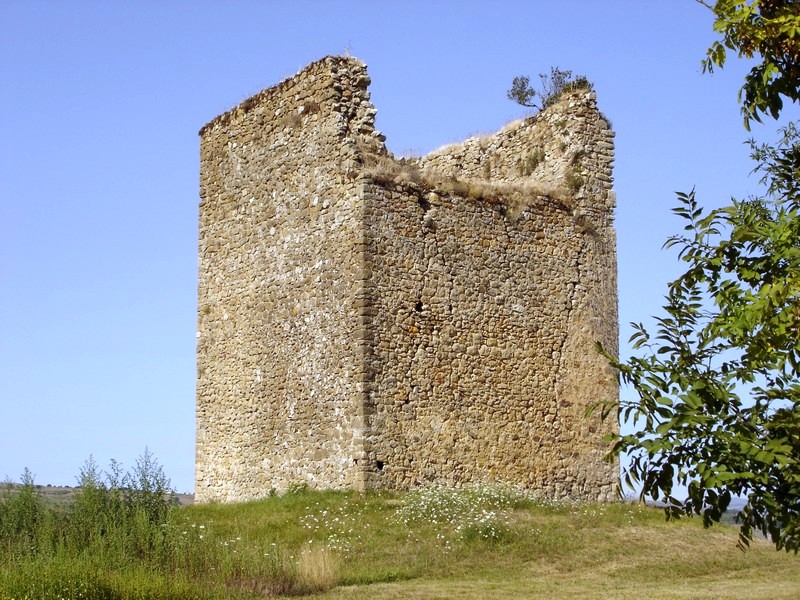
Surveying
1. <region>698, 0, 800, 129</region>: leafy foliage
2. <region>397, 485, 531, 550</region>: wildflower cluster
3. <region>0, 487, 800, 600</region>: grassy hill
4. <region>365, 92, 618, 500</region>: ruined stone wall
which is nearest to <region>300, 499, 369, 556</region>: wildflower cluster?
<region>0, 487, 800, 600</region>: grassy hill

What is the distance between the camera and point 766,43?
6883mm

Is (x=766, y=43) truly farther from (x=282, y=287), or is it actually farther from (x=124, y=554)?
(x=282, y=287)

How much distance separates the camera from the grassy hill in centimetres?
1055

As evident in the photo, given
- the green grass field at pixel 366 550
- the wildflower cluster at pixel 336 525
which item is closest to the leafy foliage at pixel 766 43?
the green grass field at pixel 366 550

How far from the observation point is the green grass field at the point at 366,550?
10.5 metres

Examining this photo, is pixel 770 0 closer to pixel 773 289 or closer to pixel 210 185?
pixel 773 289

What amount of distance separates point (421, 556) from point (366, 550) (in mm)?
771

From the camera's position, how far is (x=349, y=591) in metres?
11.5

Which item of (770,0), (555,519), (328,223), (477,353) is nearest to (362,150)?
(328,223)

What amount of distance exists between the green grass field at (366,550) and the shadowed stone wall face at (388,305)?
3.87 ft

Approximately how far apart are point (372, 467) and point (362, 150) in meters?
5.11

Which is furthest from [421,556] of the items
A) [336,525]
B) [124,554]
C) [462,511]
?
[124,554]

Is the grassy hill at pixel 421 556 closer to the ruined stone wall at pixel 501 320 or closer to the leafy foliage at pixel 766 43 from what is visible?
the ruined stone wall at pixel 501 320

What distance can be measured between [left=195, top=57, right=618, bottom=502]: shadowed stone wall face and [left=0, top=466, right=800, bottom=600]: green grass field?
118 cm
